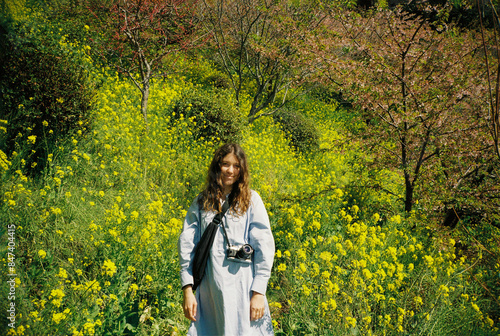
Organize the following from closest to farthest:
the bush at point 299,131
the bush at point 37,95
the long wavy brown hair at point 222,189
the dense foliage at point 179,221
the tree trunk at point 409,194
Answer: the long wavy brown hair at point 222,189 → the dense foliage at point 179,221 → the bush at point 37,95 → the tree trunk at point 409,194 → the bush at point 299,131

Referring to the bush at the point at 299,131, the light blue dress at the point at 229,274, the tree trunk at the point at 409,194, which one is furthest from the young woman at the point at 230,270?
the bush at the point at 299,131

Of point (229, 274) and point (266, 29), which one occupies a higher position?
point (266, 29)

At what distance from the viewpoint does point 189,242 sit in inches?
79.1

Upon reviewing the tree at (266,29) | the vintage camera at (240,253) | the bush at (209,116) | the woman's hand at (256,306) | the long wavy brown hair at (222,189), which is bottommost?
the woman's hand at (256,306)

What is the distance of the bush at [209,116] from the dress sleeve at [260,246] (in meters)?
4.39

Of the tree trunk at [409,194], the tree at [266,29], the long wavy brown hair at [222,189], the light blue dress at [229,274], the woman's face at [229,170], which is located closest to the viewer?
the light blue dress at [229,274]

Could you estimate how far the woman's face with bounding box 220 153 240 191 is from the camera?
7.30 feet

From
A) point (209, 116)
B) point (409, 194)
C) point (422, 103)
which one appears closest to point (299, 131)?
point (209, 116)

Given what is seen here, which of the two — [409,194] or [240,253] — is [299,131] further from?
[240,253]

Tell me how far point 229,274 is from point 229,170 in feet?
2.18

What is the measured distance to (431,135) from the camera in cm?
430

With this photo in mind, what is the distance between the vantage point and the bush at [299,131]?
8.94 meters

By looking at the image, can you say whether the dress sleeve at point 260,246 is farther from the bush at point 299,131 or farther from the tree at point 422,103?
the bush at point 299,131

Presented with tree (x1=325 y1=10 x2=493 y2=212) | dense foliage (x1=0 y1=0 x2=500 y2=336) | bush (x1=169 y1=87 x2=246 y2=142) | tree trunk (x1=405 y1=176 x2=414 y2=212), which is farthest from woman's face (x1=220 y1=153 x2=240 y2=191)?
bush (x1=169 y1=87 x2=246 y2=142)
